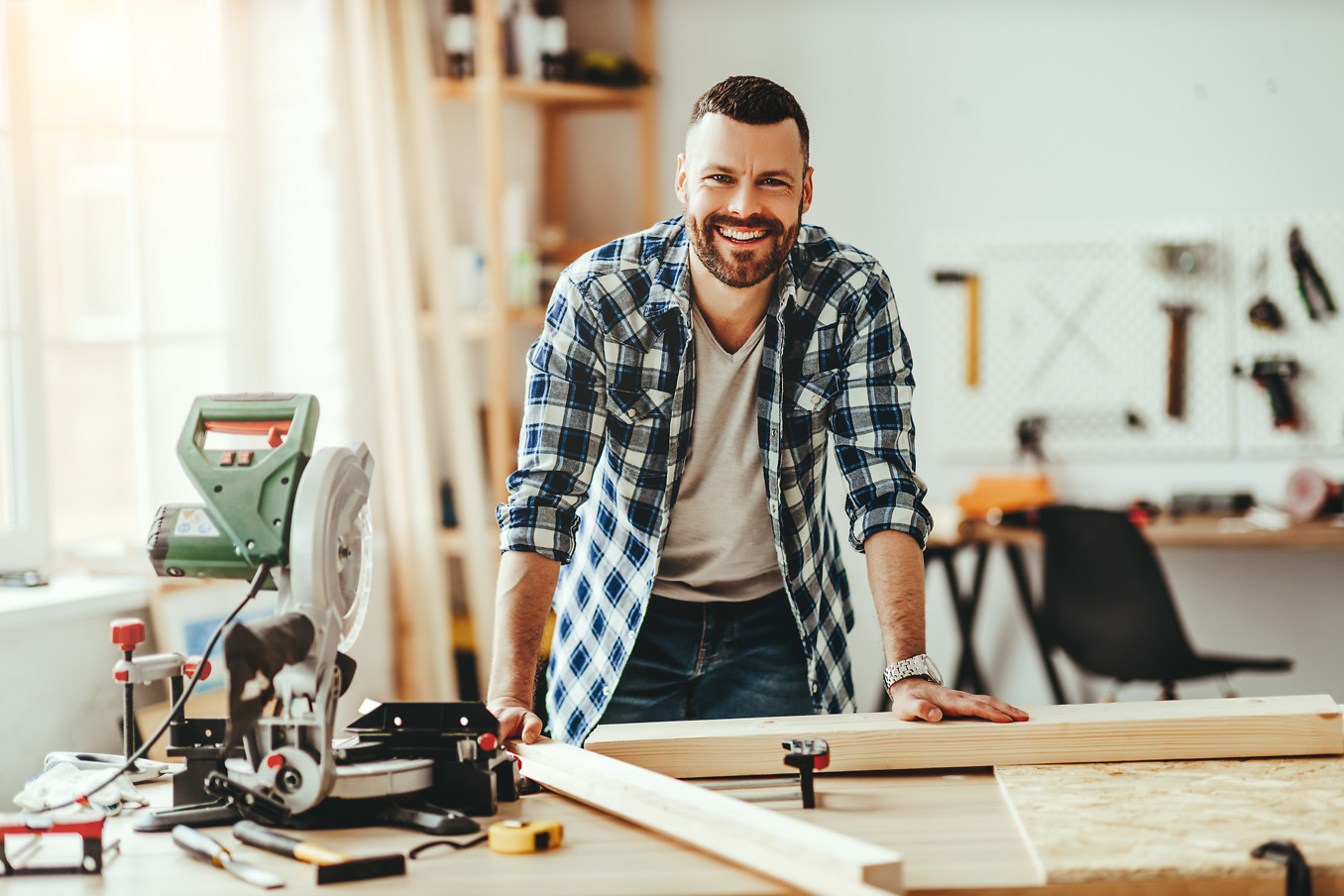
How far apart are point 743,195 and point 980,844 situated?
0.88 metres

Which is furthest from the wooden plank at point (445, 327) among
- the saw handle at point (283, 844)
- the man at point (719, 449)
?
the saw handle at point (283, 844)

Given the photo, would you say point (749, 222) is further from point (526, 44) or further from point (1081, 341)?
point (1081, 341)

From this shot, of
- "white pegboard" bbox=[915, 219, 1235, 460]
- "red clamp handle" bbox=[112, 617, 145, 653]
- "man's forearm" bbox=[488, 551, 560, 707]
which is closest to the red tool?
"red clamp handle" bbox=[112, 617, 145, 653]

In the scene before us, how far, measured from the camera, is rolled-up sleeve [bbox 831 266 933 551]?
64.6 inches

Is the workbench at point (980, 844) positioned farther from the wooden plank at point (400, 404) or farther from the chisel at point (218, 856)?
the wooden plank at point (400, 404)

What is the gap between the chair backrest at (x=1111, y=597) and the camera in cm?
316

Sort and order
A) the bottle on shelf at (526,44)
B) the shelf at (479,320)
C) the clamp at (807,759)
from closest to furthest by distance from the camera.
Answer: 1. the clamp at (807,759)
2. the shelf at (479,320)
3. the bottle on shelf at (526,44)

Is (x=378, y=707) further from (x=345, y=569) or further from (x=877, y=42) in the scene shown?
(x=877, y=42)

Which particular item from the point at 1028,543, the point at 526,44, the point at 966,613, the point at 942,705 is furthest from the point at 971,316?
the point at 942,705

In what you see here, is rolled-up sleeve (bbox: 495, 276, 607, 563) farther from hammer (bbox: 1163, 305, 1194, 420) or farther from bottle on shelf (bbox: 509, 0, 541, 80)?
hammer (bbox: 1163, 305, 1194, 420)

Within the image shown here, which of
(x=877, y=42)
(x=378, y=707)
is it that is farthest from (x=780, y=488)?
(x=877, y=42)

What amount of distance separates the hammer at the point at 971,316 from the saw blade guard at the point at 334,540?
3013mm

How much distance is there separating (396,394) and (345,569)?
208 cm

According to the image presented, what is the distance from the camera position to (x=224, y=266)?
319 cm
